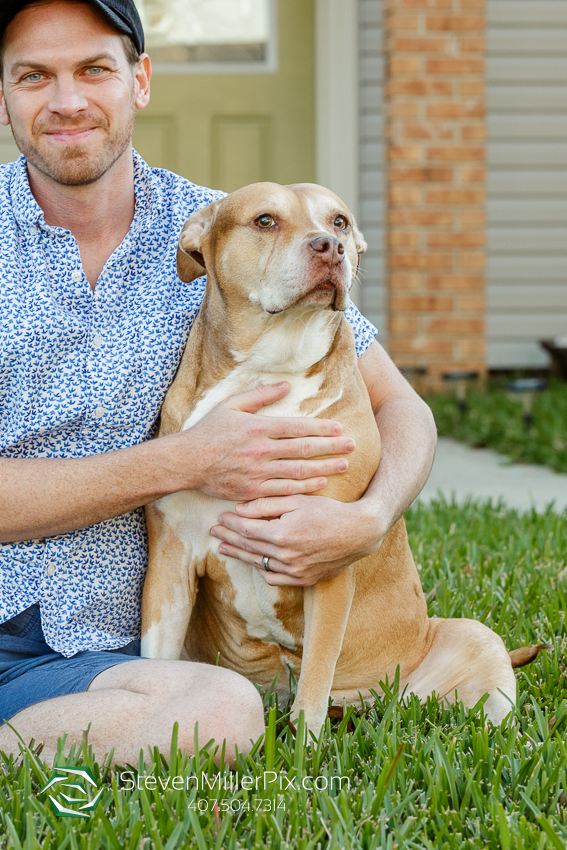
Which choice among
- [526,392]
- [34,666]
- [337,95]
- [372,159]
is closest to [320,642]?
[34,666]

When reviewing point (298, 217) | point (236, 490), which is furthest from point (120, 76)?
point (236, 490)

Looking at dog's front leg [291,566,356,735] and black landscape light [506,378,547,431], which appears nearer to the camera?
dog's front leg [291,566,356,735]

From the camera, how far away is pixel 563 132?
22.9 feet

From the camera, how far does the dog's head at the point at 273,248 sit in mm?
2184

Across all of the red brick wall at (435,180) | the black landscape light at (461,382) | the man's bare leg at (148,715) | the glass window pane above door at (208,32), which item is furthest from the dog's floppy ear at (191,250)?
the glass window pane above door at (208,32)

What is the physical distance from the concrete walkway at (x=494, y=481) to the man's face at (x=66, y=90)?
2.54 metres

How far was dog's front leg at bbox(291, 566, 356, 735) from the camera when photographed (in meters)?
2.14

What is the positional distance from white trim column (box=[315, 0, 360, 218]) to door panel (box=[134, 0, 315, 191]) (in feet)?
0.35

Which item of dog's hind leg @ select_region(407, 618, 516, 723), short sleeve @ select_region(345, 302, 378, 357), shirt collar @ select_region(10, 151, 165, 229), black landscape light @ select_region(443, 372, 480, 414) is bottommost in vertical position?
black landscape light @ select_region(443, 372, 480, 414)

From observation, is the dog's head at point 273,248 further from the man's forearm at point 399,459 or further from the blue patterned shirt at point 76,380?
the man's forearm at point 399,459

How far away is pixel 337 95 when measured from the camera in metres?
6.57

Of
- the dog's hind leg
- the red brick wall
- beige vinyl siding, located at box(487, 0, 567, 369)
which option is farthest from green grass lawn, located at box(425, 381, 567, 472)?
the dog's hind leg

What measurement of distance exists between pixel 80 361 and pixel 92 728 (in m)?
0.81

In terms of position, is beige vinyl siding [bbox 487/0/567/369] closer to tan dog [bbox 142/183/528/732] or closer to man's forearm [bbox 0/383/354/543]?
tan dog [bbox 142/183/528/732]
